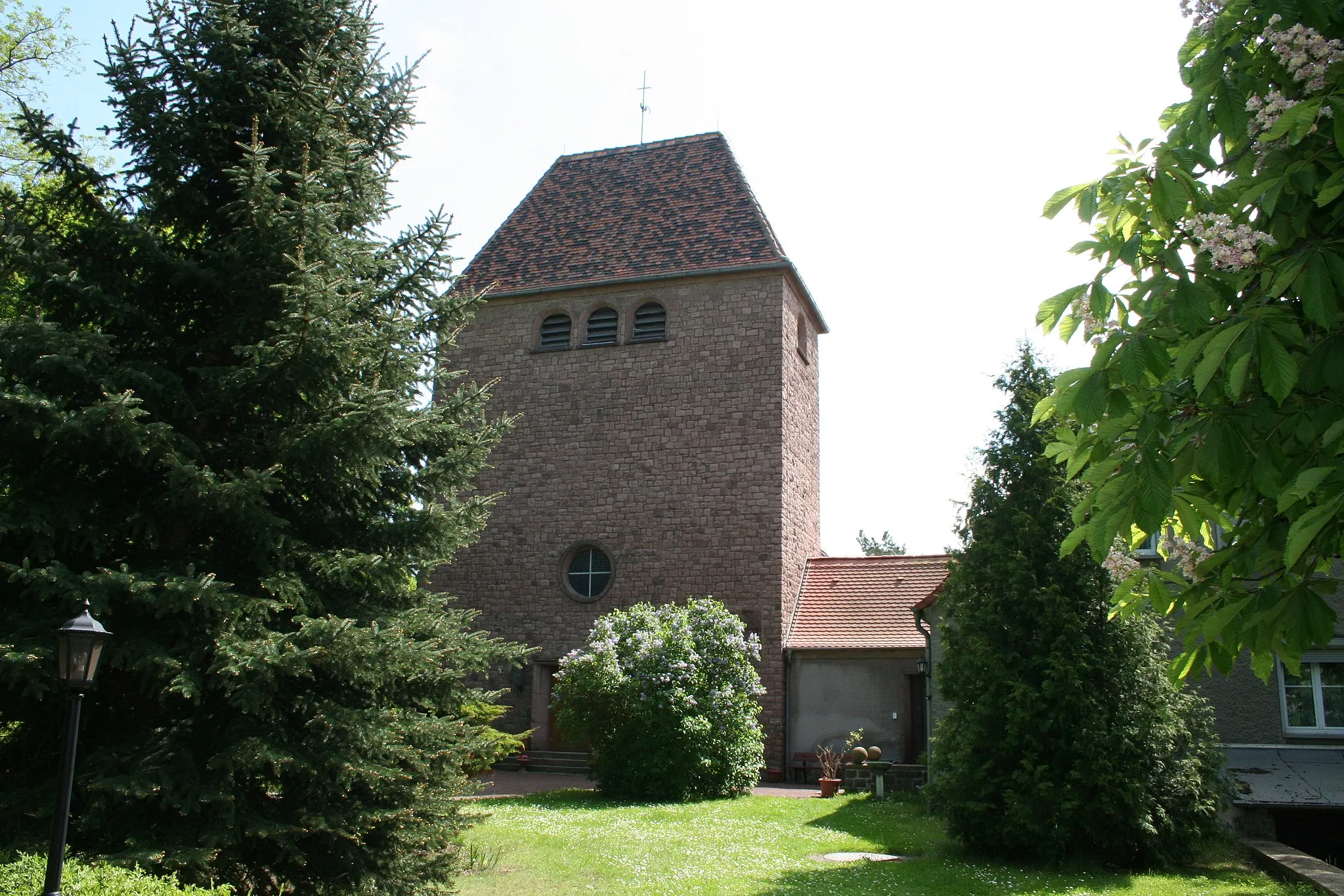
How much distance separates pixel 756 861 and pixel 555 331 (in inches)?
599

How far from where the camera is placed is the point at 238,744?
6.68 meters

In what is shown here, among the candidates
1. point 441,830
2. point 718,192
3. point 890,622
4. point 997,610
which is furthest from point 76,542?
point 718,192

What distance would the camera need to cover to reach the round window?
2150 centimetres

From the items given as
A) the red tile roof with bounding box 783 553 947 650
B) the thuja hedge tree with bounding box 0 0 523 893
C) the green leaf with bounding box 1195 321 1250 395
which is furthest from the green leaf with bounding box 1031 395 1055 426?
the red tile roof with bounding box 783 553 947 650

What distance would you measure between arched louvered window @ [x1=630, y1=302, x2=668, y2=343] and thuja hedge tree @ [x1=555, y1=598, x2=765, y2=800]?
7.33m

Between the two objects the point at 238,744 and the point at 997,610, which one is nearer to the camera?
the point at 238,744

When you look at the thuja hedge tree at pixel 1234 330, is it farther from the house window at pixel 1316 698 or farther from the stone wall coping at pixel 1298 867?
the house window at pixel 1316 698

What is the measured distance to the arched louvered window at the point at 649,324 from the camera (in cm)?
2244

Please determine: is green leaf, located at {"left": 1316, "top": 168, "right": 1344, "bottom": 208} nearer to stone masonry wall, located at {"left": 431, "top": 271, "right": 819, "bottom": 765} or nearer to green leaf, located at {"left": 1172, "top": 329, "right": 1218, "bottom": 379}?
green leaf, located at {"left": 1172, "top": 329, "right": 1218, "bottom": 379}

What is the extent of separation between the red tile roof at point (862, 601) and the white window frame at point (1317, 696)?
660 centimetres

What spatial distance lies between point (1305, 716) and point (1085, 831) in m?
5.62

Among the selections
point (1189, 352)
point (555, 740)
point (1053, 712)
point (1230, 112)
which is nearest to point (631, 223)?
point (555, 740)

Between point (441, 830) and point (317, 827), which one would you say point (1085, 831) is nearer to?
point (441, 830)

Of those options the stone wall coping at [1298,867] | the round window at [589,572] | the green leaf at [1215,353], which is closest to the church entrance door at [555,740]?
the round window at [589,572]
